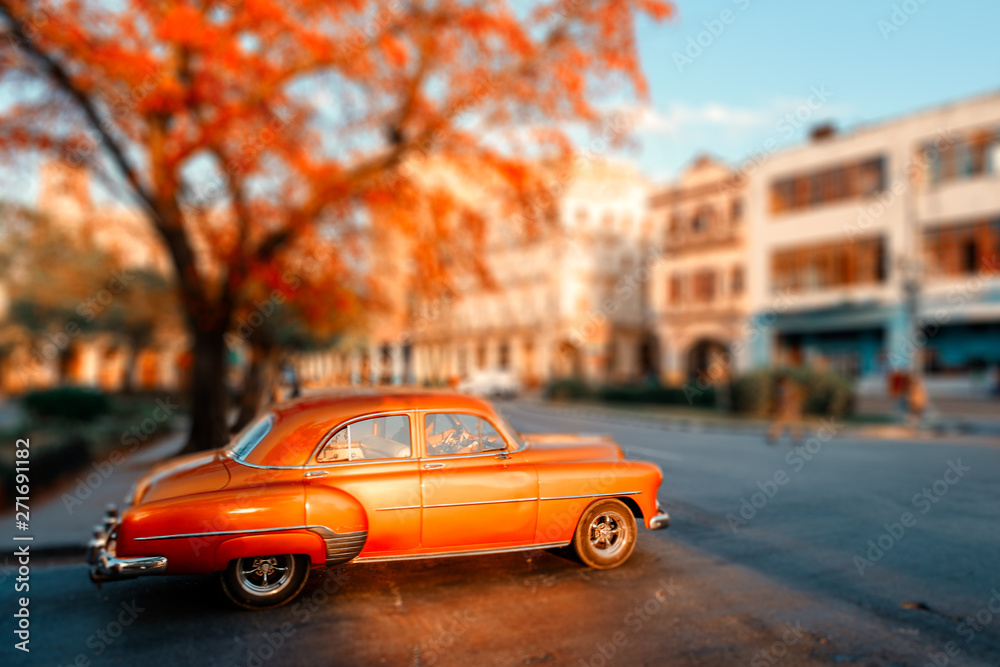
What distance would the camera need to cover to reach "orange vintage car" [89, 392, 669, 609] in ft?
17.8

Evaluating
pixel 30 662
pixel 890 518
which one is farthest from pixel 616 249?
pixel 30 662

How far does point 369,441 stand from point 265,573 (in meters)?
1.14

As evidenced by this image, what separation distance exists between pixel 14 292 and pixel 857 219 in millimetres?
45224

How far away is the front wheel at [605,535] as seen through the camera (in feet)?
20.0

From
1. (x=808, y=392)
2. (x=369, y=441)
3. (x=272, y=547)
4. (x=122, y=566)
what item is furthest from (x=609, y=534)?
(x=808, y=392)

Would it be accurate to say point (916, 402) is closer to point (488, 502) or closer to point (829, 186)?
point (488, 502)

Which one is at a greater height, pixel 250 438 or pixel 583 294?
pixel 583 294

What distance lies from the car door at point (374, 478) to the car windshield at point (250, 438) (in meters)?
0.59

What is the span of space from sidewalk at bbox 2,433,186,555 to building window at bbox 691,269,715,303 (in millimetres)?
37311

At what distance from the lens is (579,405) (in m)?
36.5

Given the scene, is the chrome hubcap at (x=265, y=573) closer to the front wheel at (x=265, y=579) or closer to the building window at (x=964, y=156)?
the front wheel at (x=265, y=579)

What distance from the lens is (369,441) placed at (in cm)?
586
